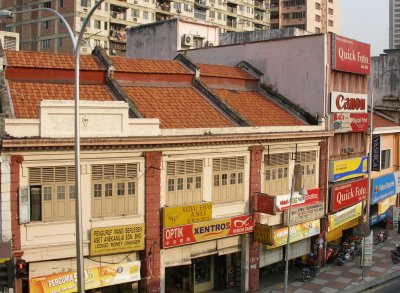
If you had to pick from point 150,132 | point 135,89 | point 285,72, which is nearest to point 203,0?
point 285,72

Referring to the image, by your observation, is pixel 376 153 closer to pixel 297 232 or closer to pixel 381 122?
pixel 381 122

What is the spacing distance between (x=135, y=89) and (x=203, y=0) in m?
55.9

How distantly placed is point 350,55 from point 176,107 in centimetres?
1324

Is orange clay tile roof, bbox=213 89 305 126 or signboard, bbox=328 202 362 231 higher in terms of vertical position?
orange clay tile roof, bbox=213 89 305 126

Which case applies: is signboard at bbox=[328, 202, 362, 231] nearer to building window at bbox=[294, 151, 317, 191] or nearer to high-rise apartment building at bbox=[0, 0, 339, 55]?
building window at bbox=[294, 151, 317, 191]

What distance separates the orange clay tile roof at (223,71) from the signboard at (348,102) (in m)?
5.51

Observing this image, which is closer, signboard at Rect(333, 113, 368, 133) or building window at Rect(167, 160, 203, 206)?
building window at Rect(167, 160, 203, 206)

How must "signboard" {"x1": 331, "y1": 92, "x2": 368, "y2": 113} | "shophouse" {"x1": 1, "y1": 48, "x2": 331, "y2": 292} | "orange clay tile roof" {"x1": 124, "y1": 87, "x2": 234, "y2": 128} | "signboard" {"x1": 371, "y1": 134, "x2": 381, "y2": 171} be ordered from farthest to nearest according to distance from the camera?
"signboard" {"x1": 371, "y1": 134, "x2": 381, "y2": 171}, "signboard" {"x1": 331, "y1": 92, "x2": 368, "y2": 113}, "orange clay tile roof" {"x1": 124, "y1": 87, "x2": 234, "y2": 128}, "shophouse" {"x1": 1, "y1": 48, "x2": 331, "y2": 292}

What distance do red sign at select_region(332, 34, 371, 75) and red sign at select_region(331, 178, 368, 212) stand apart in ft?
24.2

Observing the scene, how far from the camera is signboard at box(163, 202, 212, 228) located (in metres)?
22.1

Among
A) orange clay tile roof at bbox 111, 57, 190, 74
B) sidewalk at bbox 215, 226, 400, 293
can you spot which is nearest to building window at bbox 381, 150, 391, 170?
sidewalk at bbox 215, 226, 400, 293

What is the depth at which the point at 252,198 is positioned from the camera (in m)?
25.7

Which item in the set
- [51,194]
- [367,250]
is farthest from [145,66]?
[367,250]

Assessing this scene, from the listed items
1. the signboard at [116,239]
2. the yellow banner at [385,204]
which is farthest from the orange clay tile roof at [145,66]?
the yellow banner at [385,204]
